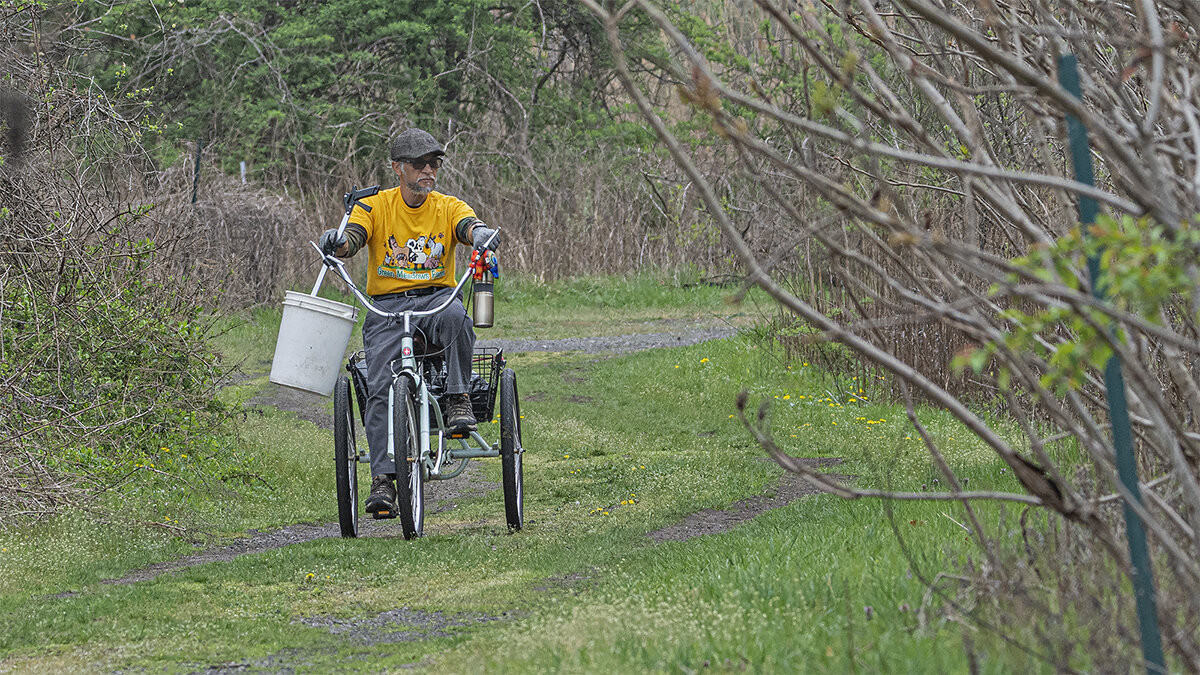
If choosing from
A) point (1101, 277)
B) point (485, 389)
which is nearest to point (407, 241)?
point (485, 389)

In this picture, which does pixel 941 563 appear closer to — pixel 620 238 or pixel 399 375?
pixel 399 375

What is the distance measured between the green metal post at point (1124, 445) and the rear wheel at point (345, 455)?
4.81 metres

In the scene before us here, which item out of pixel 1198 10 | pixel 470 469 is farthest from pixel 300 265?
pixel 1198 10

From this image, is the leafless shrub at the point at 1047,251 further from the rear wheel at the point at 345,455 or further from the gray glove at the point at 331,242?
the rear wheel at the point at 345,455

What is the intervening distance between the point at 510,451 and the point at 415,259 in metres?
1.11

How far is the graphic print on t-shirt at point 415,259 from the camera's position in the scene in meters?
7.61

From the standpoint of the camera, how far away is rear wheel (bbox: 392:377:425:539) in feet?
23.1

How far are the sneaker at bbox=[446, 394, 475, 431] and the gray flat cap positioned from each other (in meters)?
1.27

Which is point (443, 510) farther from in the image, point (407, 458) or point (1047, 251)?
point (1047, 251)

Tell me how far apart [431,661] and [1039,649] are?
195cm

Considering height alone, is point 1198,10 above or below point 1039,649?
above

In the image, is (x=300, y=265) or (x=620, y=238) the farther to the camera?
(x=620, y=238)

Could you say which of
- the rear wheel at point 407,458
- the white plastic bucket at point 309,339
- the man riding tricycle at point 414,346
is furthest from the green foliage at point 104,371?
the rear wheel at point 407,458

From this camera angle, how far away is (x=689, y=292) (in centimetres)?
2547
